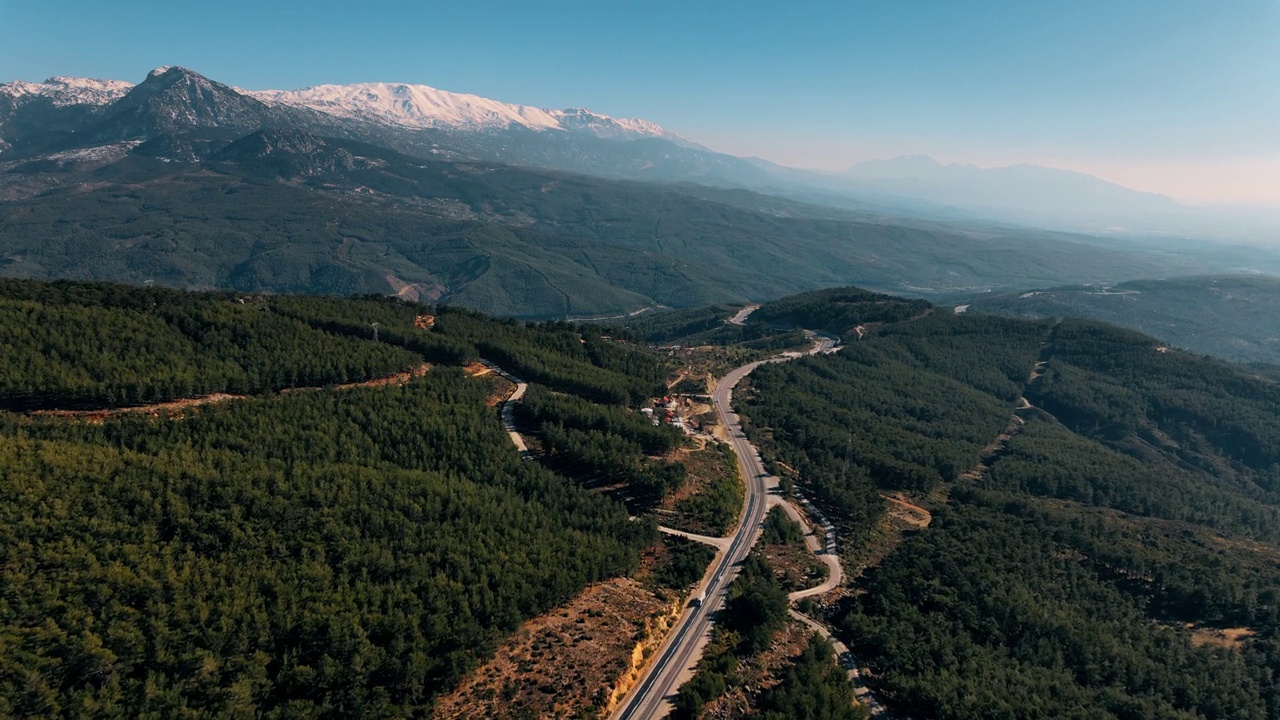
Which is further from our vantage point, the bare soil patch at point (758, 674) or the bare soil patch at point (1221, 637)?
the bare soil patch at point (1221, 637)

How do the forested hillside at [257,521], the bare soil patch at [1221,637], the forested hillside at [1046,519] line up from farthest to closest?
the bare soil patch at [1221,637] → the forested hillside at [1046,519] → the forested hillside at [257,521]

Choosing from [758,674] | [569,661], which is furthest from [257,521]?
[758,674]

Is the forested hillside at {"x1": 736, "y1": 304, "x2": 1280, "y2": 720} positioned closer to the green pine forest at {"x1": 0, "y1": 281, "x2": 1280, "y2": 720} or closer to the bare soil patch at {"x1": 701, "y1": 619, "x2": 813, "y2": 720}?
the green pine forest at {"x1": 0, "y1": 281, "x2": 1280, "y2": 720}

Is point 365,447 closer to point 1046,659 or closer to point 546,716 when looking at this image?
point 546,716

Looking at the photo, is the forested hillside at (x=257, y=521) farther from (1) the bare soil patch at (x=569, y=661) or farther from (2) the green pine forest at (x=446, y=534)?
(1) the bare soil patch at (x=569, y=661)

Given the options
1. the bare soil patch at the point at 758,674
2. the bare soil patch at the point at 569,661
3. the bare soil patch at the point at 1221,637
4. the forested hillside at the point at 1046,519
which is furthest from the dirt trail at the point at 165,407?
the bare soil patch at the point at 1221,637

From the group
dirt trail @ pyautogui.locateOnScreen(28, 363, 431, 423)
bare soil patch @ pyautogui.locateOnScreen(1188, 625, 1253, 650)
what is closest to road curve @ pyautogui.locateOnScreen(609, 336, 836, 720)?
bare soil patch @ pyautogui.locateOnScreen(1188, 625, 1253, 650)

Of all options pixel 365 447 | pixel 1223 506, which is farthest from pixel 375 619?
pixel 1223 506
